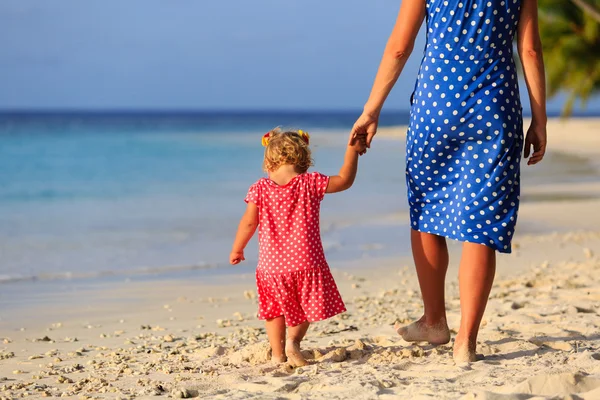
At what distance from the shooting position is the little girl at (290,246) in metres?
3.39

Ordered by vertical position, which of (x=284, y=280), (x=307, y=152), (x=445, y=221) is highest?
(x=307, y=152)

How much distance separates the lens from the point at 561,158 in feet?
70.4

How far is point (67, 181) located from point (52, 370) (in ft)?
43.7

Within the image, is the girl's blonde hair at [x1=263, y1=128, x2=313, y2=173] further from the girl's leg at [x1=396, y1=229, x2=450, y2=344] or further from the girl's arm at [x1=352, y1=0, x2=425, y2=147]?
the girl's leg at [x1=396, y1=229, x2=450, y2=344]

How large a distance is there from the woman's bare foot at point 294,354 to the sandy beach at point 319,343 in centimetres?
6

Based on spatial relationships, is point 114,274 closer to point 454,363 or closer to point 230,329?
point 230,329

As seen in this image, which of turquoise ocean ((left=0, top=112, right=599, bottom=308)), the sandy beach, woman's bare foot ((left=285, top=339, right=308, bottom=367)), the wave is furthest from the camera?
turquoise ocean ((left=0, top=112, right=599, bottom=308))

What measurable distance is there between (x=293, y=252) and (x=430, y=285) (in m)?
0.63

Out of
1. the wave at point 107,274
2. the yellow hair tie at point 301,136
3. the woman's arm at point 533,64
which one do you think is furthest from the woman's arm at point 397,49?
the wave at point 107,274

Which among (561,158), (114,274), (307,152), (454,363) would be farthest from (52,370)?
(561,158)

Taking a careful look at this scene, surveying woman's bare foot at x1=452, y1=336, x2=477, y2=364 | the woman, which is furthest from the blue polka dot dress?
woman's bare foot at x1=452, y1=336, x2=477, y2=364

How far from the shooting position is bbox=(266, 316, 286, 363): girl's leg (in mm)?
3439

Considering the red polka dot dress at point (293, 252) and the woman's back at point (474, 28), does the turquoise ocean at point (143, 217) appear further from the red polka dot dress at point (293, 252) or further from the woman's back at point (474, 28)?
the woman's back at point (474, 28)

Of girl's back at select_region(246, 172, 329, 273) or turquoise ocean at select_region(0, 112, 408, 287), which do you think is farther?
turquoise ocean at select_region(0, 112, 408, 287)
